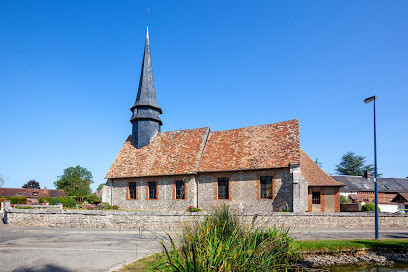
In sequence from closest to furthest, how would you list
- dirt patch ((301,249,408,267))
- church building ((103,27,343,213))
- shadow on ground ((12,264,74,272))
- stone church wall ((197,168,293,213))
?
shadow on ground ((12,264,74,272)), dirt patch ((301,249,408,267)), stone church wall ((197,168,293,213)), church building ((103,27,343,213))

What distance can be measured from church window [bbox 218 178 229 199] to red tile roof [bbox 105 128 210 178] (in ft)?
7.80

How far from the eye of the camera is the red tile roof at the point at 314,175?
72.1 feet

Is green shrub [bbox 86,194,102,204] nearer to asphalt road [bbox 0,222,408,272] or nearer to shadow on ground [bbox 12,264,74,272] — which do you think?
asphalt road [bbox 0,222,408,272]

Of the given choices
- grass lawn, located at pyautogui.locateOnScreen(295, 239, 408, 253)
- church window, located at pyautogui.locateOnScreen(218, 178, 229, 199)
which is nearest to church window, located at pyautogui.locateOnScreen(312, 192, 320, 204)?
church window, located at pyautogui.locateOnScreen(218, 178, 229, 199)

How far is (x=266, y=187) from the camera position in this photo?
19.6 metres

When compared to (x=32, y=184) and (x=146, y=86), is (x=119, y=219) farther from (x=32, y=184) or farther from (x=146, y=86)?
(x=32, y=184)

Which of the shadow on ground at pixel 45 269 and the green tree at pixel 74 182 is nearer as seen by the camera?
the shadow on ground at pixel 45 269

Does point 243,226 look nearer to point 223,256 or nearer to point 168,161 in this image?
point 223,256

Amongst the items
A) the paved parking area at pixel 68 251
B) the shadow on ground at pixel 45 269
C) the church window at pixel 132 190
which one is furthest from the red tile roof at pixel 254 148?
the shadow on ground at pixel 45 269

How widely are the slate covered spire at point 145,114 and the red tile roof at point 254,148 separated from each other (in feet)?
21.5

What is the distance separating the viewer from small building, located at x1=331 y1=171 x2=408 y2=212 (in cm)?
3766

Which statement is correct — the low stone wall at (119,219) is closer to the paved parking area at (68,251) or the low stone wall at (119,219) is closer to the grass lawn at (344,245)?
the paved parking area at (68,251)

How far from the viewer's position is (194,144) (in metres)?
24.1

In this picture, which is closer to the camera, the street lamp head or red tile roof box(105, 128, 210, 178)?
the street lamp head
